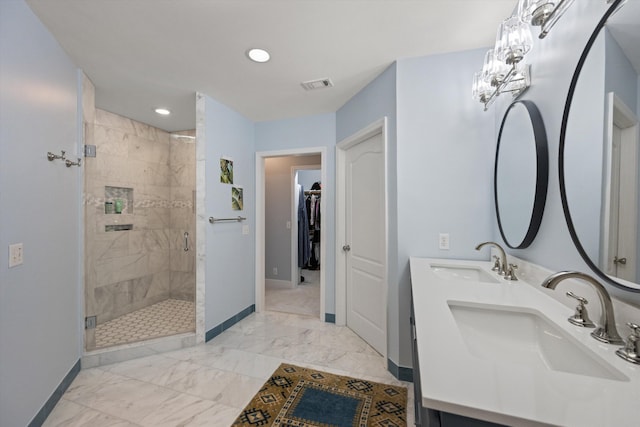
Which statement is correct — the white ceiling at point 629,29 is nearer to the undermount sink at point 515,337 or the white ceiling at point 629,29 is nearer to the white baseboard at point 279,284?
the undermount sink at point 515,337

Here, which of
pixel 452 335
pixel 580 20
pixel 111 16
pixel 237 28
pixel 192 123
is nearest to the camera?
pixel 452 335

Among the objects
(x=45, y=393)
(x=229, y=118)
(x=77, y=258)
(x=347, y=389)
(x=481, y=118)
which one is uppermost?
(x=229, y=118)

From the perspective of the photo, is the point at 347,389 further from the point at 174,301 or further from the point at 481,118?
the point at 174,301

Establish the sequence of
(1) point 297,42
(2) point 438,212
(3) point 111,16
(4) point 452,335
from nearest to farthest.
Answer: (4) point 452,335
(3) point 111,16
(1) point 297,42
(2) point 438,212

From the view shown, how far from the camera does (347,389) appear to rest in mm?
1846

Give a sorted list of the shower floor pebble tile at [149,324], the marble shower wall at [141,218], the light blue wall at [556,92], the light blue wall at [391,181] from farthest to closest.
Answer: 1. the marble shower wall at [141,218]
2. the shower floor pebble tile at [149,324]
3. the light blue wall at [391,181]
4. the light blue wall at [556,92]

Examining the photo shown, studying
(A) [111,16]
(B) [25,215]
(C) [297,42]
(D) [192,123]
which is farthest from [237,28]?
(D) [192,123]

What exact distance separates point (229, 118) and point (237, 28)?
1329 millimetres

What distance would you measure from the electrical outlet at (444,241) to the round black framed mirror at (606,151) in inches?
34.9

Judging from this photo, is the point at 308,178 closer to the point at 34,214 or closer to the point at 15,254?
the point at 34,214

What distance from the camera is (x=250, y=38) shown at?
174cm

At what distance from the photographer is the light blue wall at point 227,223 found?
2.59m

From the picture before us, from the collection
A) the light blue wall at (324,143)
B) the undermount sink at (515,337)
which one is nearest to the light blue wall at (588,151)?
the undermount sink at (515,337)

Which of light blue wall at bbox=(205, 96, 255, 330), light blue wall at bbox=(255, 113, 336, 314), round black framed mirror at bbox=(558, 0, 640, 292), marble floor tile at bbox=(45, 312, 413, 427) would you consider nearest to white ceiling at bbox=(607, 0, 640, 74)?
round black framed mirror at bbox=(558, 0, 640, 292)
